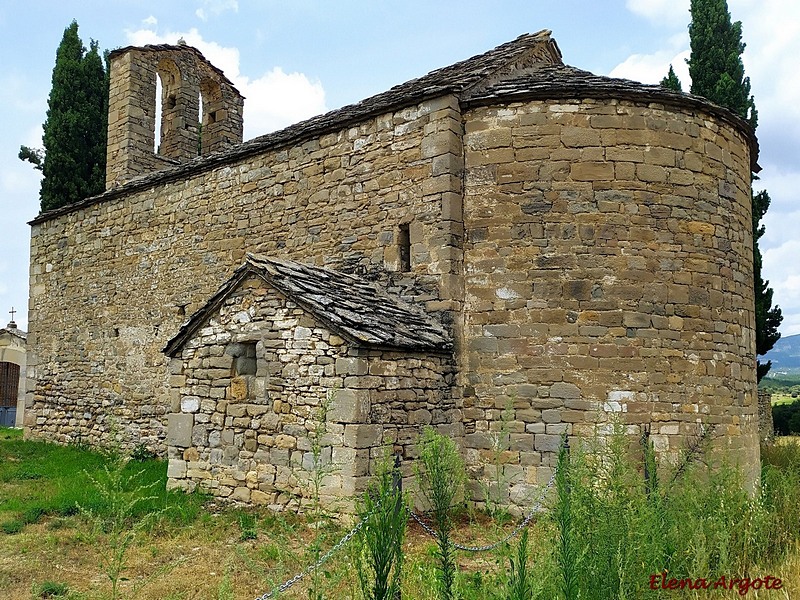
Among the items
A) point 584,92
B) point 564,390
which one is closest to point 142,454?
point 564,390

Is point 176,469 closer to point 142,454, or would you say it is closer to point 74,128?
point 142,454

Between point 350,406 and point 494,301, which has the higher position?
point 494,301

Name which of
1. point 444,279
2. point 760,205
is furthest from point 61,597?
point 760,205

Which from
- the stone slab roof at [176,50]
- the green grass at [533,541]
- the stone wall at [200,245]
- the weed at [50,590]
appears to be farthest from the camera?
the stone slab roof at [176,50]

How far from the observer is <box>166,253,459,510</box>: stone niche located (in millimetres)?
6746

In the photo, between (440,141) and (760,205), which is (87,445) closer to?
(440,141)

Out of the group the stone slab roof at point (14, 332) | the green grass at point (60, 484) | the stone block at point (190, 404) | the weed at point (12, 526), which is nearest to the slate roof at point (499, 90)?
the stone block at point (190, 404)

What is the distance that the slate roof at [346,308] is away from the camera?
273 inches

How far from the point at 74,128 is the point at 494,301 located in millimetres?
14176

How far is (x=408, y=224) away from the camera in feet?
27.7

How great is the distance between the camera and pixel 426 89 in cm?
831

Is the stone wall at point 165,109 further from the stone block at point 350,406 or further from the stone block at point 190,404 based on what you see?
the stone block at point 350,406

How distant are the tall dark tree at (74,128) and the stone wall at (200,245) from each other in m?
3.14

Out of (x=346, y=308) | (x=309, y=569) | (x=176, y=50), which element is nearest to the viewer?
(x=309, y=569)
